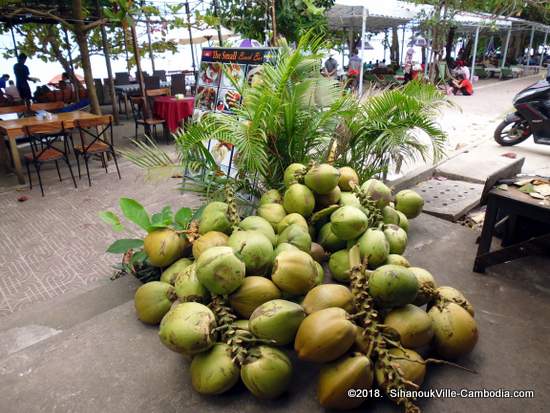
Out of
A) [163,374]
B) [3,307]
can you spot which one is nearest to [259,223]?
[163,374]

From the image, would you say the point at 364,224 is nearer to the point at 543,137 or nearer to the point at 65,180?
the point at 65,180

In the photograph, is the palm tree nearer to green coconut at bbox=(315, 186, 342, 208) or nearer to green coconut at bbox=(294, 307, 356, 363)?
green coconut at bbox=(315, 186, 342, 208)

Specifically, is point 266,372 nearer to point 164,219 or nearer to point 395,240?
point 395,240

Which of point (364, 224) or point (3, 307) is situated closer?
point (364, 224)

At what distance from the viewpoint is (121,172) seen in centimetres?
693

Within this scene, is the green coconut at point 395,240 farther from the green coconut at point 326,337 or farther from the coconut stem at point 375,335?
the green coconut at point 326,337

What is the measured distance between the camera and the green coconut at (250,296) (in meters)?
1.77

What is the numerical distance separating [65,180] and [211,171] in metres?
4.26

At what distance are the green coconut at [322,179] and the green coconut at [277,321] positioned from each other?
1.03m

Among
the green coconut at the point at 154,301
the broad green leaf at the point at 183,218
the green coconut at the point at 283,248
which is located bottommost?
the green coconut at the point at 154,301

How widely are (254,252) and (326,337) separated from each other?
0.58 meters

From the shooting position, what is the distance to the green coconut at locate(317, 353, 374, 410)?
1460 millimetres

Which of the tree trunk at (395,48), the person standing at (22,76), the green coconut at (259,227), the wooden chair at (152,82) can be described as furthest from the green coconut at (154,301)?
the tree trunk at (395,48)

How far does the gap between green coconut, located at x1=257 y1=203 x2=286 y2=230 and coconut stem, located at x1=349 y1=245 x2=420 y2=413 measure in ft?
2.72
